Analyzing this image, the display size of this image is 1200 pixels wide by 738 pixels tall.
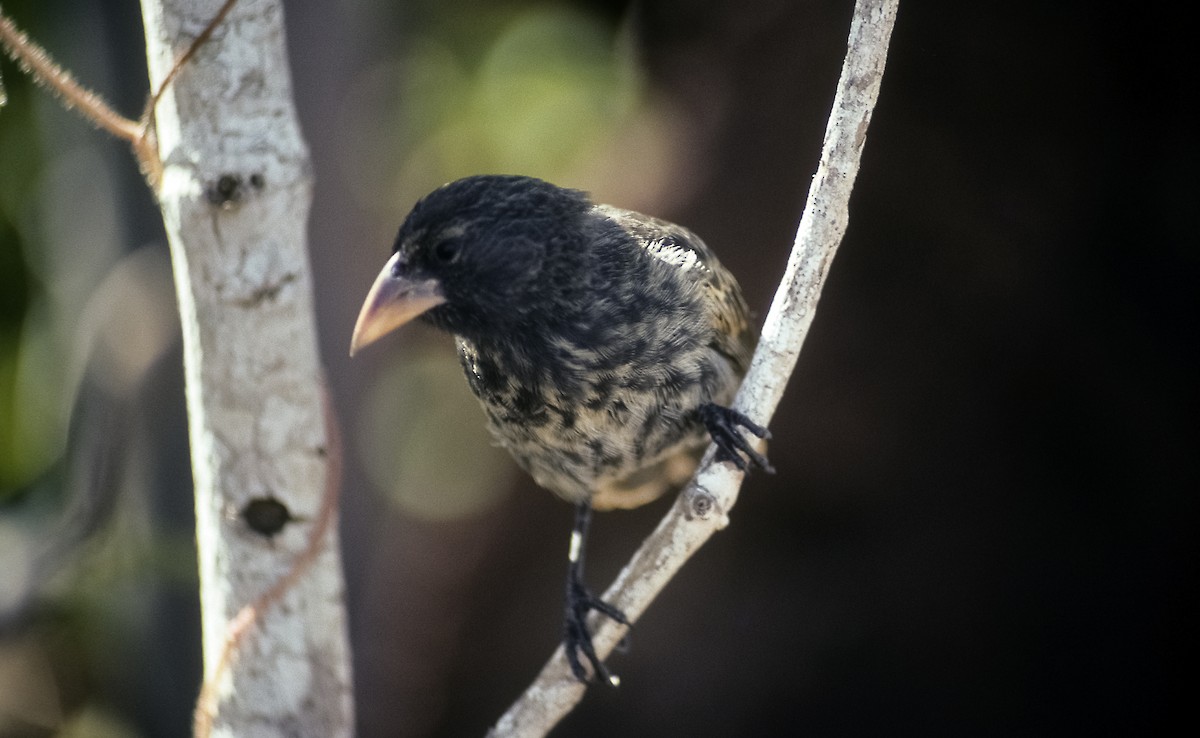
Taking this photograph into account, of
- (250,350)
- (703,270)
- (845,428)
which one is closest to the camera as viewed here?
(250,350)

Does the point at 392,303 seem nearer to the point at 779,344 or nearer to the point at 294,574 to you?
the point at 294,574

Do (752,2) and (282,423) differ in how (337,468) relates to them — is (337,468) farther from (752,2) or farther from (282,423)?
(752,2)

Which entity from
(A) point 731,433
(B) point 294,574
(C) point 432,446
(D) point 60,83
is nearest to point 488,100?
(C) point 432,446

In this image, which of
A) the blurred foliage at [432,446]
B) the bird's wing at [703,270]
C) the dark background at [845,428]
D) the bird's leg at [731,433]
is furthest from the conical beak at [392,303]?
the blurred foliage at [432,446]

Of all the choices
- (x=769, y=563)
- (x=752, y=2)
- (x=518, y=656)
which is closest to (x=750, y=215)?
(x=752, y=2)

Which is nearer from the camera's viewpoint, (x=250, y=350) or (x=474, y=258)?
(x=250, y=350)

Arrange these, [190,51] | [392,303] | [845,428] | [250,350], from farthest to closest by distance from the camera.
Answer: [845,428] < [392,303] < [250,350] < [190,51]

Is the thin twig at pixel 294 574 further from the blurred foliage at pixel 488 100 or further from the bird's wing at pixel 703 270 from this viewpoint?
the blurred foliage at pixel 488 100

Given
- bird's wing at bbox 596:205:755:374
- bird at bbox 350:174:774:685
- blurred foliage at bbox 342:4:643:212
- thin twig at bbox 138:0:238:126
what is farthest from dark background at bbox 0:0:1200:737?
thin twig at bbox 138:0:238:126
